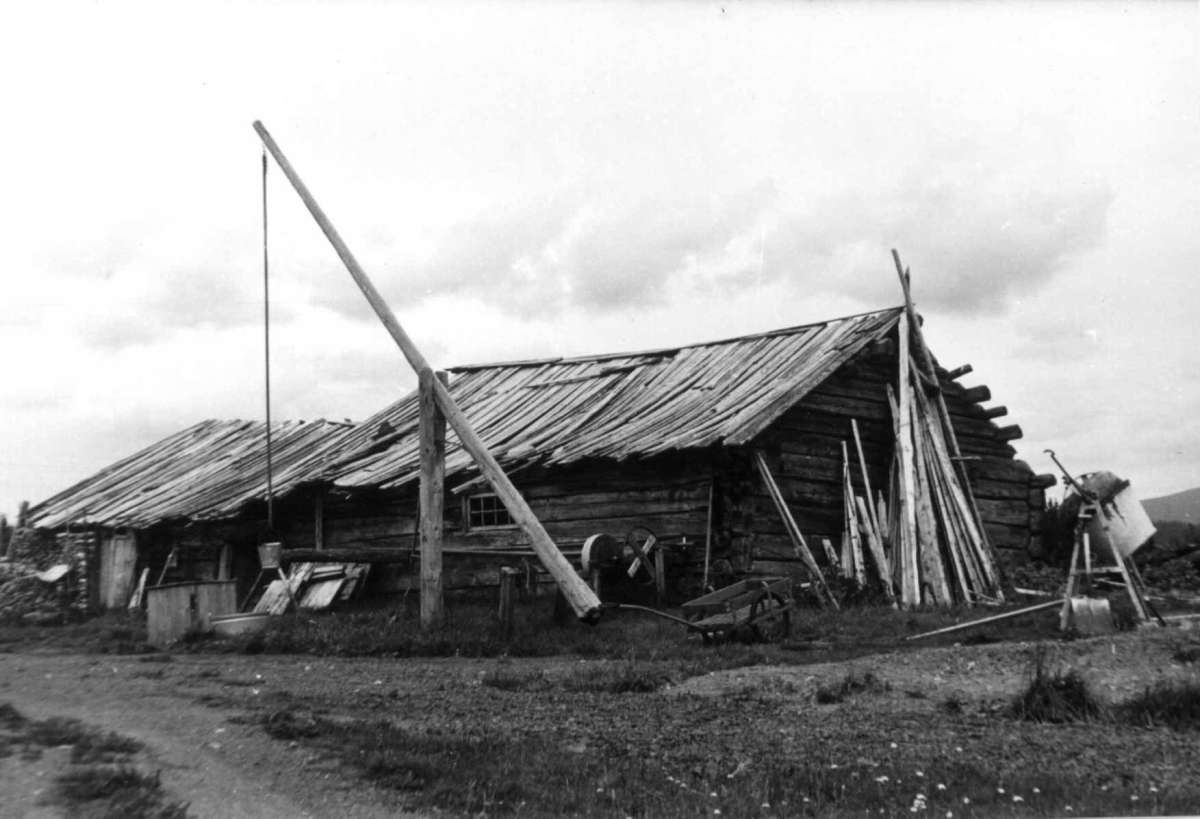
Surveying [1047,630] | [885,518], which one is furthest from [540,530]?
[885,518]

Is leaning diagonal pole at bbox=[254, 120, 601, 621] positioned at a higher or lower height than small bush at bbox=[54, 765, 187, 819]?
higher

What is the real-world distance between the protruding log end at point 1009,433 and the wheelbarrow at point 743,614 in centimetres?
917

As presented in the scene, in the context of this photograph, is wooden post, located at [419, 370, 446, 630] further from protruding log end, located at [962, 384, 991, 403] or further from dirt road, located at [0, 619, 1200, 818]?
protruding log end, located at [962, 384, 991, 403]

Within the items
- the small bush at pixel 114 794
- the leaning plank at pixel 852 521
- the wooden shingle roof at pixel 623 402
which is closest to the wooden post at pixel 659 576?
the wooden shingle roof at pixel 623 402

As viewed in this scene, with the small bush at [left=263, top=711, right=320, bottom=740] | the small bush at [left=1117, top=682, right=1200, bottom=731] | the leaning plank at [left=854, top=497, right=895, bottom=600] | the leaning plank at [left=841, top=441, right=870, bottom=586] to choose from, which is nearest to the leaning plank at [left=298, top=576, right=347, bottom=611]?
the leaning plank at [left=841, top=441, right=870, bottom=586]

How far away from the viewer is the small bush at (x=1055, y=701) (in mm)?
7684

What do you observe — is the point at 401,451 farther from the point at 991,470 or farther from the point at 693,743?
the point at 693,743

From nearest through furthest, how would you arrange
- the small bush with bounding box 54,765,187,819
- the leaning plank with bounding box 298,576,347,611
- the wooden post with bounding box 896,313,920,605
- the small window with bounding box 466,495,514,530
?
1. the small bush with bounding box 54,765,187,819
2. the wooden post with bounding box 896,313,920,605
3. the leaning plank with bounding box 298,576,347,611
4. the small window with bounding box 466,495,514,530

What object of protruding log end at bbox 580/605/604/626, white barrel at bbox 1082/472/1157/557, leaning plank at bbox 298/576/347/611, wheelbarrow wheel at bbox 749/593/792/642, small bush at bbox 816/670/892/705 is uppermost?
white barrel at bbox 1082/472/1157/557

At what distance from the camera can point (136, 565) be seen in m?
24.1

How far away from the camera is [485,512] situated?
796 inches

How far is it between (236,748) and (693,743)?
9.79ft

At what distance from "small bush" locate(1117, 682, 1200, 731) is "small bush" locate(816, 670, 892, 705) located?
1.79 m

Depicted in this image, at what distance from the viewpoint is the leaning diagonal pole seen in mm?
11398
